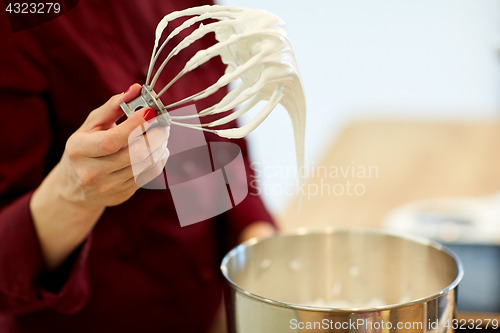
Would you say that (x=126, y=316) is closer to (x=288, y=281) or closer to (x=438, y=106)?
(x=288, y=281)

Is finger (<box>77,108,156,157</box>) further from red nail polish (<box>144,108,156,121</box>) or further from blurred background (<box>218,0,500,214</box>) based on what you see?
blurred background (<box>218,0,500,214</box>)

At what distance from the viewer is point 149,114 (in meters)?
0.27

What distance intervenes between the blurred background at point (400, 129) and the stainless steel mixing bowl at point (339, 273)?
4.2 inches

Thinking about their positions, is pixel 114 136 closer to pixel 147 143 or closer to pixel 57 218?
pixel 147 143

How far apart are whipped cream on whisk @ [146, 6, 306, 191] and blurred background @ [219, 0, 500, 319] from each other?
0.04 metres

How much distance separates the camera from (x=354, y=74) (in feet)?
3.67

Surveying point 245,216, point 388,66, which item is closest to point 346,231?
point 245,216

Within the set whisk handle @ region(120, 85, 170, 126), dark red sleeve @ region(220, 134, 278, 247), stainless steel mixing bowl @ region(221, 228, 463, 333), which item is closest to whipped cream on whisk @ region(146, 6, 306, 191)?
whisk handle @ region(120, 85, 170, 126)

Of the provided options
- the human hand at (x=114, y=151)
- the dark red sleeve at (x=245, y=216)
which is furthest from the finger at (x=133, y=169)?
the dark red sleeve at (x=245, y=216)

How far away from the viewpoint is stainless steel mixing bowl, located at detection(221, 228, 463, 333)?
29 centimetres

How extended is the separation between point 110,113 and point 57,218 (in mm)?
145

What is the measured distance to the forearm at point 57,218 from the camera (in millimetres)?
354

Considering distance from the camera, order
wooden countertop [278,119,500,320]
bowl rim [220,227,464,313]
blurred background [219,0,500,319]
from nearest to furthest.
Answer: bowl rim [220,227,464,313]
blurred background [219,0,500,319]
wooden countertop [278,119,500,320]

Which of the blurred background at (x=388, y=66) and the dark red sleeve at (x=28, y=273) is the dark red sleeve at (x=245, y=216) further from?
the dark red sleeve at (x=28, y=273)
